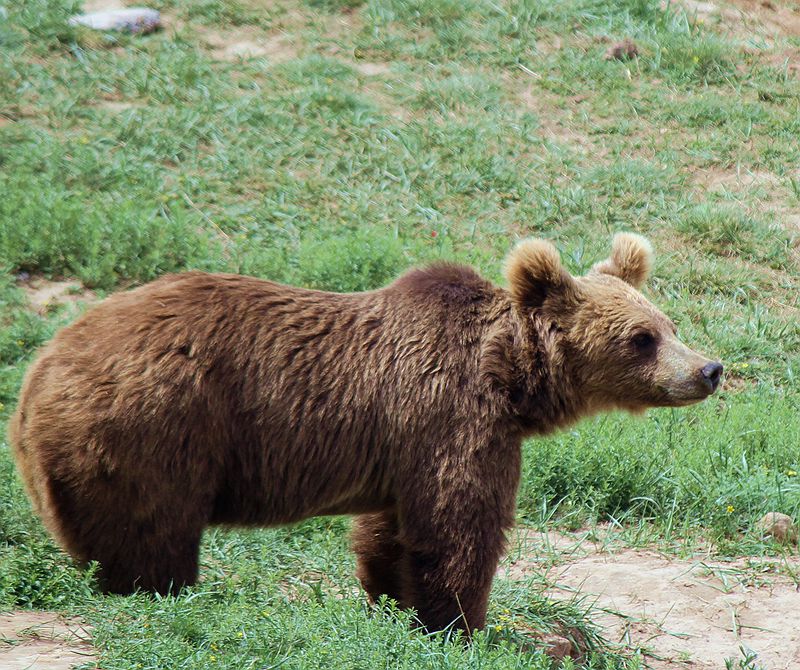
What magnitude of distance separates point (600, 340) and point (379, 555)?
1484 millimetres

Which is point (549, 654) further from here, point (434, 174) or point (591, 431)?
point (434, 174)

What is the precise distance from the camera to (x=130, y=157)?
10.3 m

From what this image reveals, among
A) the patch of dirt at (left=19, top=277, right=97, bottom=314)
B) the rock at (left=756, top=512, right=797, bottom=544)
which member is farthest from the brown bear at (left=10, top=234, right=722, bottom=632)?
the patch of dirt at (left=19, top=277, right=97, bottom=314)

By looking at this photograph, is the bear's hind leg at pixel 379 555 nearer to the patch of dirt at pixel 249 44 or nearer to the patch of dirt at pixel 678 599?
the patch of dirt at pixel 678 599

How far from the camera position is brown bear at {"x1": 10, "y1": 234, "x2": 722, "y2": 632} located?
4711 mm

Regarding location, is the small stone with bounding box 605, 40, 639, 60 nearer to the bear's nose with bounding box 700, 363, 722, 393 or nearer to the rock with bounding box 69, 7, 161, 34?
the rock with bounding box 69, 7, 161, 34

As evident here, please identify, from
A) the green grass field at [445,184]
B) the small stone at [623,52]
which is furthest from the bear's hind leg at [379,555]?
the small stone at [623,52]

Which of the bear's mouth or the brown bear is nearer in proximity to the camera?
the brown bear

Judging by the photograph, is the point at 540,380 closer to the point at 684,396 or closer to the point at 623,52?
the point at 684,396

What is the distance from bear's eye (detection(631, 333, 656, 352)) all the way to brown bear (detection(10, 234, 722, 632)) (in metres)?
0.01

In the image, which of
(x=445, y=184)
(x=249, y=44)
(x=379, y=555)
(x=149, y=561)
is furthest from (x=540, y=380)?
(x=249, y=44)

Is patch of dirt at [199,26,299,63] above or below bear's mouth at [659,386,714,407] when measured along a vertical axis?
above

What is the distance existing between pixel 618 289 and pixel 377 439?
1455 millimetres

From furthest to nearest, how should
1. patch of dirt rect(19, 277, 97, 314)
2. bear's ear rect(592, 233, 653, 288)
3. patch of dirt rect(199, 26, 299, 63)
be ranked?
patch of dirt rect(199, 26, 299, 63), patch of dirt rect(19, 277, 97, 314), bear's ear rect(592, 233, 653, 288)
